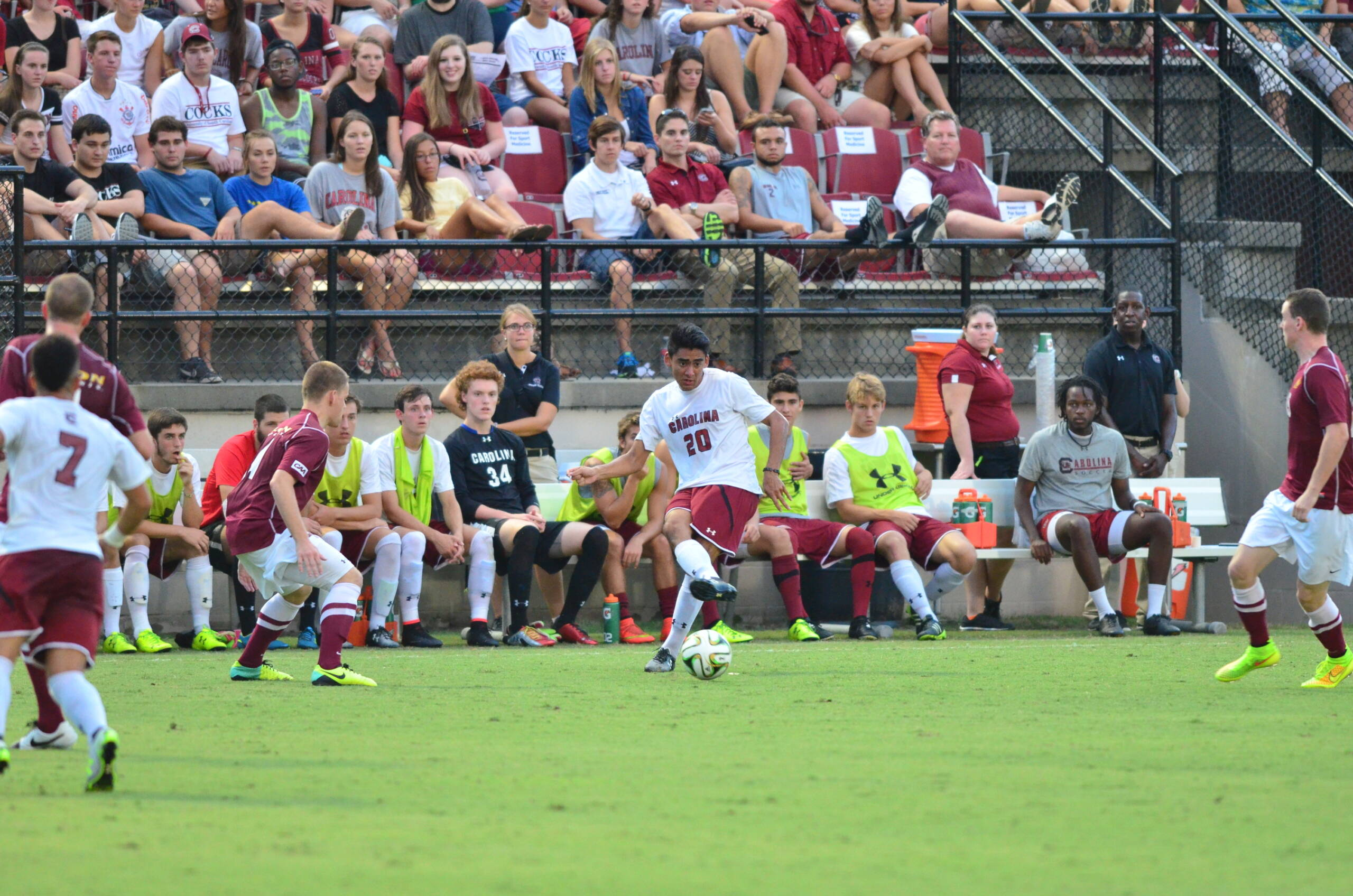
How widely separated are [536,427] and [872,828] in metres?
7.84

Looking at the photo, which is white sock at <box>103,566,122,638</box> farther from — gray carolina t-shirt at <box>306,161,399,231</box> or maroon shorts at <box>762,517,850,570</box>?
maroon shorts at <box>762,517,850,570</box>

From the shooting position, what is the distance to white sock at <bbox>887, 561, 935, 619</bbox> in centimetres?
1135

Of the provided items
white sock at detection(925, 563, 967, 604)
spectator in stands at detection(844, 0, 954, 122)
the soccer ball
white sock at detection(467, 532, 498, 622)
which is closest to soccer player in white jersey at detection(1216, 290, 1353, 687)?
the soccer ball

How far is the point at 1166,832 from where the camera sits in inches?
175

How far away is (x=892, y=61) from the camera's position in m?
15.7

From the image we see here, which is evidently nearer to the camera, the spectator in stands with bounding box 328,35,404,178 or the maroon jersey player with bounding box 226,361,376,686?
the maroon jersey player with bounding box 226,361,376,686

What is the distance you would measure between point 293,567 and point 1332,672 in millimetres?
5004

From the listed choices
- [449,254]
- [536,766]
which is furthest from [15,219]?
[536,766]

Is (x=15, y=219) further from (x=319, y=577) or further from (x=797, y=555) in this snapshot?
(x=797, y=555)

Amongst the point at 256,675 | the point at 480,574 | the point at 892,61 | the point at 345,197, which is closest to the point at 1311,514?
the point at 256,675

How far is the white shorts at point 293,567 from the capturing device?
8281 mm

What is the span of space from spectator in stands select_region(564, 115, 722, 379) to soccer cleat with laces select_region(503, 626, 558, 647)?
2805mm

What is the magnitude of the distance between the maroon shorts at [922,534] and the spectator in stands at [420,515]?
263 cm

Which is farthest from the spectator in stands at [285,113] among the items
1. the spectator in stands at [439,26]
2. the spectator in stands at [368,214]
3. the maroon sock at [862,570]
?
the maroon sock at [862,570]
